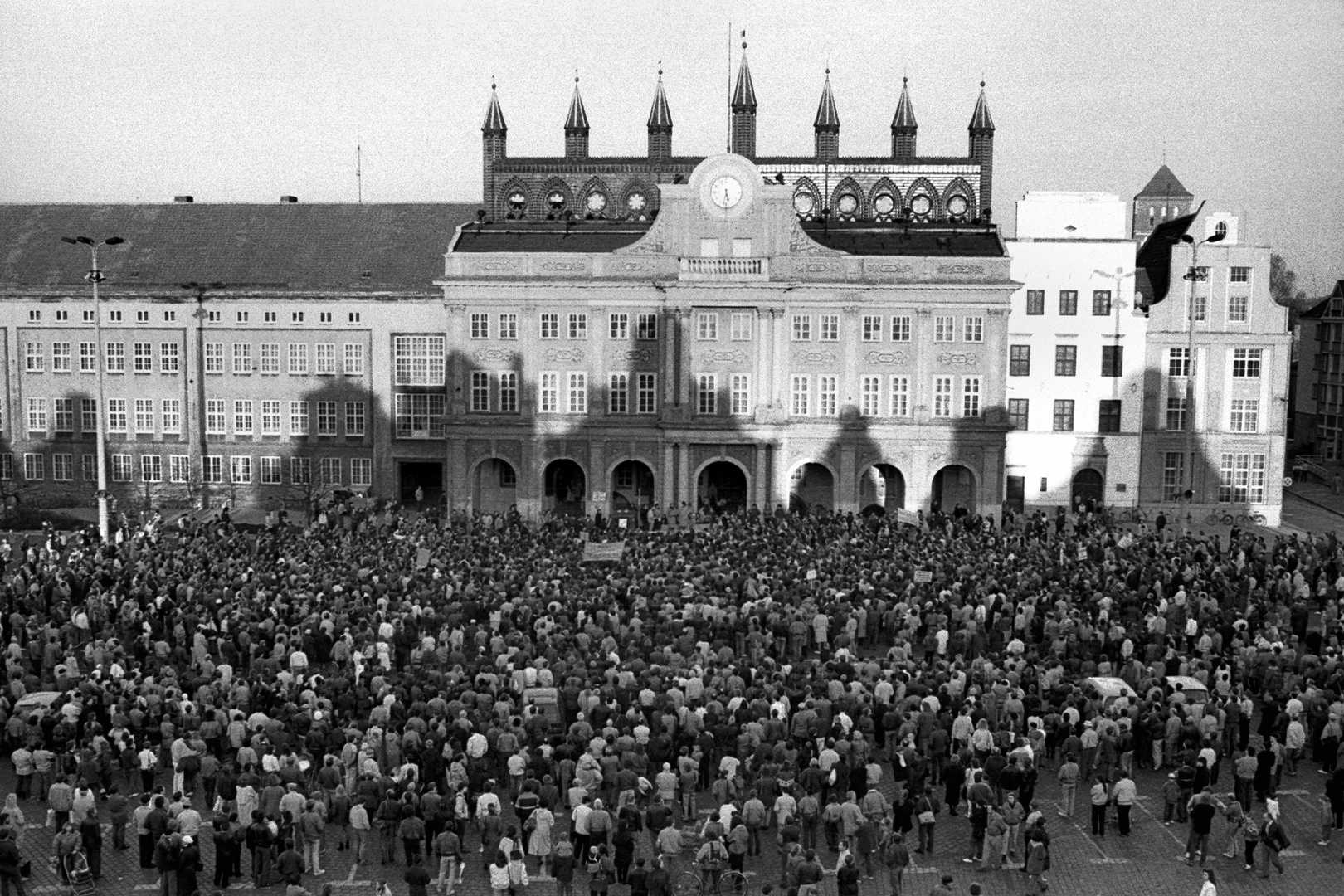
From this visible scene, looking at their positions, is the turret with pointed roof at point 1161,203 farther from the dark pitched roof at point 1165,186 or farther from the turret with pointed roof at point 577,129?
the turret with pointed roof at point 577,129

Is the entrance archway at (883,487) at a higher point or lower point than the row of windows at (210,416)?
lower

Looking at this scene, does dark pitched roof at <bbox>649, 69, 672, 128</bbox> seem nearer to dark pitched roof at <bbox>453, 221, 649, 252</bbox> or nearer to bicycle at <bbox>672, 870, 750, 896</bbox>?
dark pitched roof at <bbox>453, 221, 649, 252</bbox>

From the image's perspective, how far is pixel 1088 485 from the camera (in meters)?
66.9

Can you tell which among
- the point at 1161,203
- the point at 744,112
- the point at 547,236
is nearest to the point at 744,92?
the point at 744,112

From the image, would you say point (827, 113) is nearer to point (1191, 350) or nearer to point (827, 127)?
point (827, 127)

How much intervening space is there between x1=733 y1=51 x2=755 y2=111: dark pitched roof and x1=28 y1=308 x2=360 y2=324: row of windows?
3715 centimetres

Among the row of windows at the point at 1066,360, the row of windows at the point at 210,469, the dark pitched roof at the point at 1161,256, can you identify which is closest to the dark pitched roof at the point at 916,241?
the row of windows at the point at 1066,360

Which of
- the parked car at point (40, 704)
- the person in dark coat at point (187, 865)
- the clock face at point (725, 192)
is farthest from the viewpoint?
the clock face at point (725, 192)

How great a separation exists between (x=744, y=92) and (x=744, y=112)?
1263 millimetres

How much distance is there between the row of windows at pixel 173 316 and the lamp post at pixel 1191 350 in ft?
118

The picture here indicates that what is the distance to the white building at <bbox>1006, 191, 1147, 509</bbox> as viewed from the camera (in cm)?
6588

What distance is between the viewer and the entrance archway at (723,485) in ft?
211

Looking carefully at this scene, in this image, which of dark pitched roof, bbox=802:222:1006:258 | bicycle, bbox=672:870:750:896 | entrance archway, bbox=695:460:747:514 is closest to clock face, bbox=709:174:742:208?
dark pitched roof, bbox=802:222:1006:258

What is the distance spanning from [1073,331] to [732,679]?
134 ft
